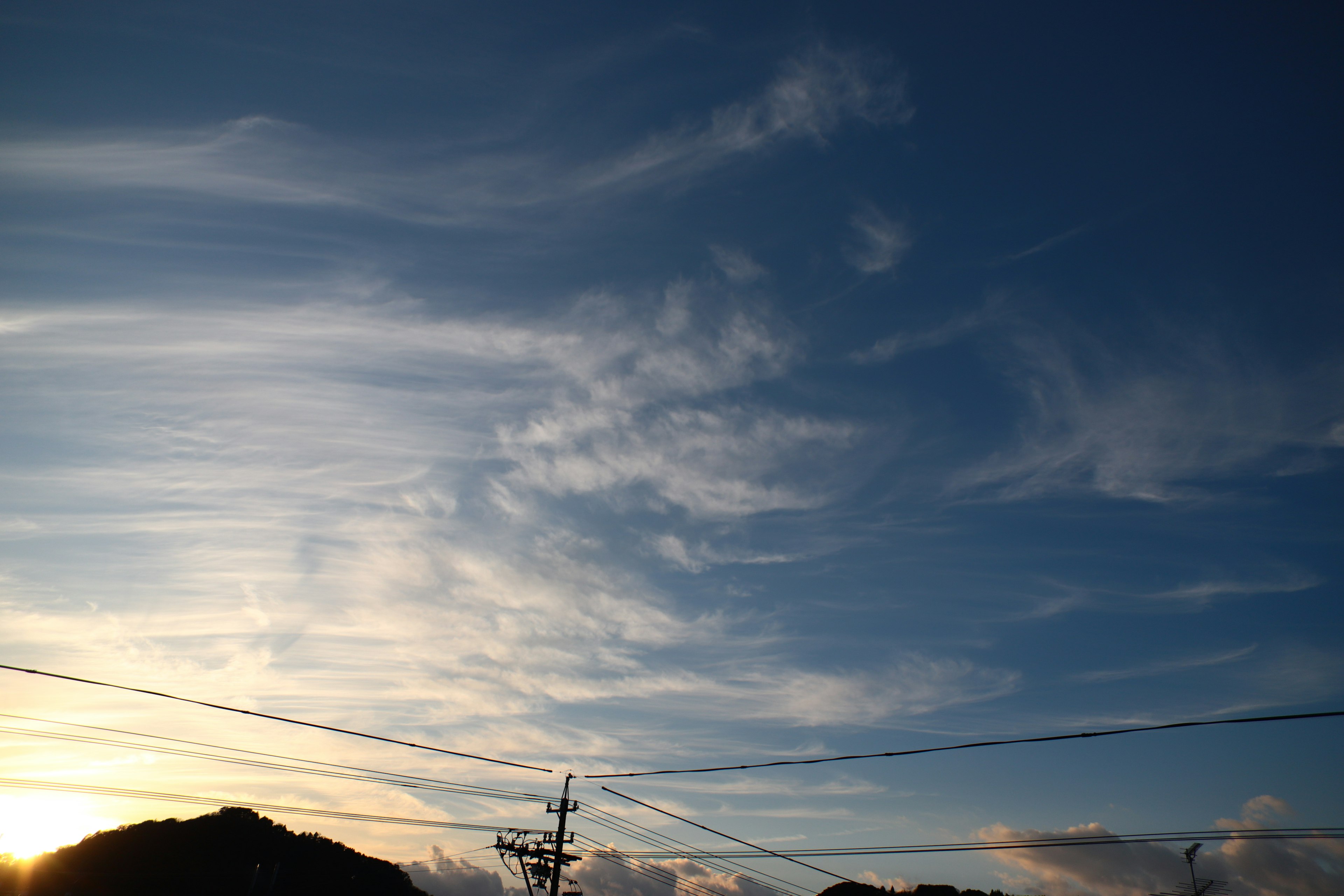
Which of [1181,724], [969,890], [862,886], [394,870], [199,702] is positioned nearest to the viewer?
[1181,724]

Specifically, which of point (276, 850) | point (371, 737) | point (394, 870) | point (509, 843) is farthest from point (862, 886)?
point (371, 737)

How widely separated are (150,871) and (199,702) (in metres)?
70.9

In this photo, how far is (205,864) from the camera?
67.9 meters

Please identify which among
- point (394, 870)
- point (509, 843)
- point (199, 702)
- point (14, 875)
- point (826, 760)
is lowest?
point (394, 870)

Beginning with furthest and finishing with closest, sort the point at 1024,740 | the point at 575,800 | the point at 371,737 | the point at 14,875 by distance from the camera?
the point at 14,875, the point at 575,800, the point at 371,737, the point at 1024,740

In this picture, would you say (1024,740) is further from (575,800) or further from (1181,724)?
(575,800)

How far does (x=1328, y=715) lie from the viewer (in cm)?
1153

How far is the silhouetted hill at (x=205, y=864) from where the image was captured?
62344 millimetres

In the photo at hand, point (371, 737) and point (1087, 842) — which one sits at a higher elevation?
point (371, 737)

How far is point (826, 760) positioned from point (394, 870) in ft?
296

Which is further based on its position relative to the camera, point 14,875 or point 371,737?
point 14,875

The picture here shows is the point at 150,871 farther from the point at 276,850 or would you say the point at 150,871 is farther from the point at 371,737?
the point at 371,737

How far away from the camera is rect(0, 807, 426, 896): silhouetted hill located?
205 ft

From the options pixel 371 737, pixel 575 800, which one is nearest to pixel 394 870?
pixel 575 800
